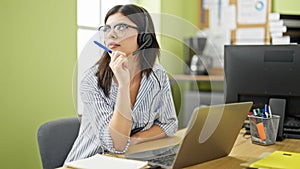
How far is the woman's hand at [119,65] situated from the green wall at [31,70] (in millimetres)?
1167

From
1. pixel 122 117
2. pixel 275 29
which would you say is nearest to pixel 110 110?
pixel 122 117

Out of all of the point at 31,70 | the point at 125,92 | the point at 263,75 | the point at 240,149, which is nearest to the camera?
the point at 125,92

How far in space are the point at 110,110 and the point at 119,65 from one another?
0.86ft

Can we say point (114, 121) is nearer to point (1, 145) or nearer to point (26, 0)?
point (1, 145)

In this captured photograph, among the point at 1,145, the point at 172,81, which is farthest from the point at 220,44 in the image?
the point at 172,81

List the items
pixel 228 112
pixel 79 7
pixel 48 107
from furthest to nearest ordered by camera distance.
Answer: pixel 79 7 < pixel 48 107 < pixel 228 112

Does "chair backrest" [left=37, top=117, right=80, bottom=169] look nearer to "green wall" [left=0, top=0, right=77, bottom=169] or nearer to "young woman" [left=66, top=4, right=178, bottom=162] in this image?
"young woman" [left=66, top=4, right=178, bottom=162]

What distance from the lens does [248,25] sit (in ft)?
12.6

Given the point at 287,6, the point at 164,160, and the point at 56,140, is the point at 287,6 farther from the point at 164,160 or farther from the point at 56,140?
the point at 164,160

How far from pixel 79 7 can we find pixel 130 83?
5.57ft

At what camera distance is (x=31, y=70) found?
234 cm

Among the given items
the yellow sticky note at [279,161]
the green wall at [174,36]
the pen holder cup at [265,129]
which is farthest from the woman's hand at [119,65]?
the pen holder cup at [265,129]

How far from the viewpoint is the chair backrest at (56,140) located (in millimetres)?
1566

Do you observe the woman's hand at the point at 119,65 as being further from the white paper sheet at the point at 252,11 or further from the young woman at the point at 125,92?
the white paper sheet at the point at 252,11
